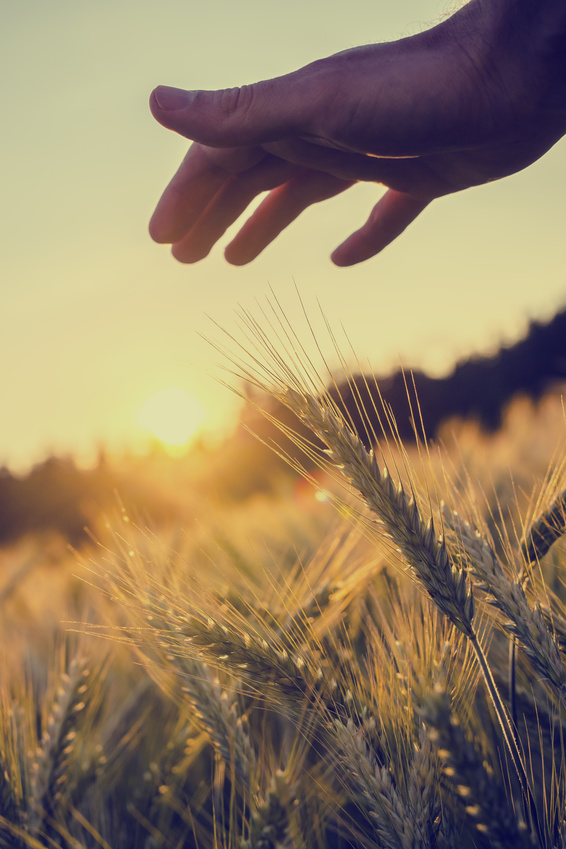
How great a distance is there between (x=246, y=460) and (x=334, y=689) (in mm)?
4035

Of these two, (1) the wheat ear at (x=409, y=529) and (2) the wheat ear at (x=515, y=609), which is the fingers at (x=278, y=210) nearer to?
(1) the wheat ear at (x=409, y=529)

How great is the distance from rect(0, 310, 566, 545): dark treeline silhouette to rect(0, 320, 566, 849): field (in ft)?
9.60

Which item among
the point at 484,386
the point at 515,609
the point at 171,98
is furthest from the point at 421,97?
the point at 484,386

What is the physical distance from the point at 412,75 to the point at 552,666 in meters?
1.34

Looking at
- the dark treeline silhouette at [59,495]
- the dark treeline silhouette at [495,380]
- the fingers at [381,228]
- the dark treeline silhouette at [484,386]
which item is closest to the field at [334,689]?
the fingers at [381,228]

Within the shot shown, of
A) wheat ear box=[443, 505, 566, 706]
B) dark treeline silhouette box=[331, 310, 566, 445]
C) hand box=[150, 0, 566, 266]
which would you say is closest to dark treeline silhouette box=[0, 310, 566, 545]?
dark treeline silhouette box=[331, 310, 566, 445]

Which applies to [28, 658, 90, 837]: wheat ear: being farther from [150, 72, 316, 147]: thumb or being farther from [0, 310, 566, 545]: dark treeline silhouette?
[0, 310, 566, 545]: dark treeline silhouette

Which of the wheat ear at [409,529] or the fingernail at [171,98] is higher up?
the fingernail at [171,98]

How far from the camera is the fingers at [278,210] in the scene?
2.18m

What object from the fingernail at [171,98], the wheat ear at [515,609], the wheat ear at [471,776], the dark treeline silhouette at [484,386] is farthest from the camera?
the dark treeline silhouette at [484,386]

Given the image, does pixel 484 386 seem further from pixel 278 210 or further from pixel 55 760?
pixel 55 760

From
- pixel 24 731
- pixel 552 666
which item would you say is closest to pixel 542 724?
pixel 552 666

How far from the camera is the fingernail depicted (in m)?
1.29

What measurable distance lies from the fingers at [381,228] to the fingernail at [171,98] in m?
1.09
